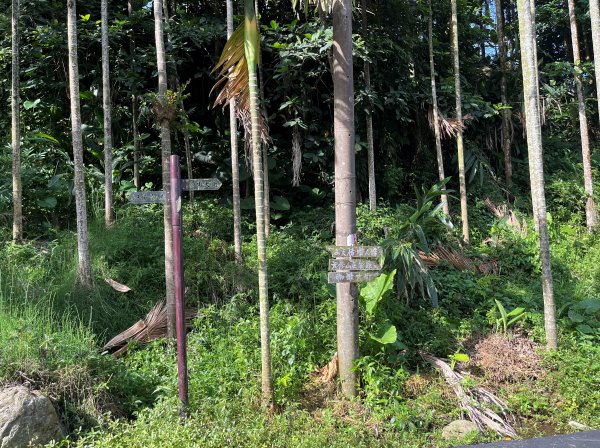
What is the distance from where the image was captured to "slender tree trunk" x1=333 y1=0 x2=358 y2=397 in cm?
523

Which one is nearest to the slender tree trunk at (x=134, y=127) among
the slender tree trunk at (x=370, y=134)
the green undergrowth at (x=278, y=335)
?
the green undergrowth at (x=278, y=335)

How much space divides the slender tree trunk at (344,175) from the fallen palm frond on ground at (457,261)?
8.66ft

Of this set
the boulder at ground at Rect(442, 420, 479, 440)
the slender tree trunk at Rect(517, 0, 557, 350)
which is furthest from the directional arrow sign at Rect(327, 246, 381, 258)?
the slender tree trunk at Rect(517, 0, 557, 350)

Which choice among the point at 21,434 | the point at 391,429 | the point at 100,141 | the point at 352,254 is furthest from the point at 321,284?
the point at 100,141

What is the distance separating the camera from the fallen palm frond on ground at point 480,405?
4.89m

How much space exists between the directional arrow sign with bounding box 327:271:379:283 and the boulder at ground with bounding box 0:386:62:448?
8.80 feet

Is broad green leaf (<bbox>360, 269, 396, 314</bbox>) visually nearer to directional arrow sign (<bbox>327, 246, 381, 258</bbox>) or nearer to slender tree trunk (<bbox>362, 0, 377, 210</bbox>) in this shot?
directional arrow sign (<bbox>327, 246, 381, 258</bbox>)

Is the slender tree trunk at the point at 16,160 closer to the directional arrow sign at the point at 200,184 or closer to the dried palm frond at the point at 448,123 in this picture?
the directional arrow sign at the point at 200,184

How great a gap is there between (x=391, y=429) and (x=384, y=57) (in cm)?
687

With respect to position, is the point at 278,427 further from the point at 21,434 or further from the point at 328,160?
the point at 328,160

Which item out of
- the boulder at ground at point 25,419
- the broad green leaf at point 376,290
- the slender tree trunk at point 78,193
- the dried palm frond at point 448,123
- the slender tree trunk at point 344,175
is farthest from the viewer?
the dried palm frond at point 448,123

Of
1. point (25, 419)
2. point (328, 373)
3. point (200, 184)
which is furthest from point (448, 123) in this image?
point (25, 419)

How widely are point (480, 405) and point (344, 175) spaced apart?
2.76 m

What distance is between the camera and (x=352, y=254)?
4953 mm
